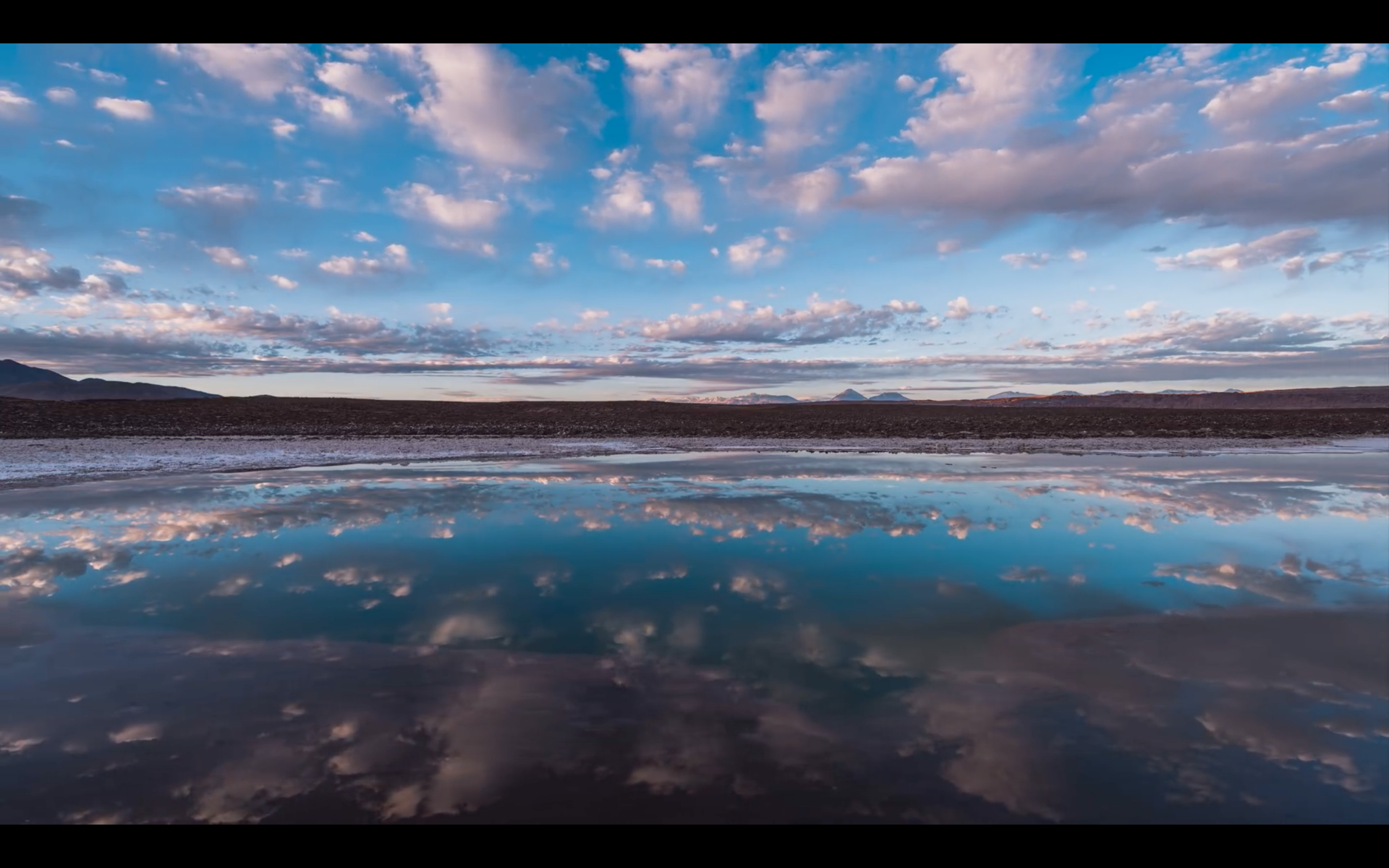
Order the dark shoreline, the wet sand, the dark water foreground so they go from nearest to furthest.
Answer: the dark water foreground
the wet sand
the dark shoreline

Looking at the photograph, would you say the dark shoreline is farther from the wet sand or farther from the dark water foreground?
the dark water foreground

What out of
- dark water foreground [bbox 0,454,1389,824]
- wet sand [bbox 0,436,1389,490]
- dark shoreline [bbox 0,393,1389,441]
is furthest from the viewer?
dark shoreline [bbox 0,393,1389,441]

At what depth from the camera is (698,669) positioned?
17.9 ft

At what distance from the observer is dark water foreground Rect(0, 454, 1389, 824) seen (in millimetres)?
3812

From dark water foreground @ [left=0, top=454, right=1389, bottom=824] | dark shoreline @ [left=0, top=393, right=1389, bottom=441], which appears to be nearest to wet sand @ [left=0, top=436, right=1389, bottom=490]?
dark shoreline @ [left=0, top=393, right=1389, bottom=441]

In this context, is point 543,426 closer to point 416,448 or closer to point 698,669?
point 416,448

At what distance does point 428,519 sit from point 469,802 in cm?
855

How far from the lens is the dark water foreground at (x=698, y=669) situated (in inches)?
150

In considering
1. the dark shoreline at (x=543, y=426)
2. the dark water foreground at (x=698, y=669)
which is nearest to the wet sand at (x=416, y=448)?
the dark shoreline at (x=543, y=426)

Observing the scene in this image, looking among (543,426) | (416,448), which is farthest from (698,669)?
(543,426)

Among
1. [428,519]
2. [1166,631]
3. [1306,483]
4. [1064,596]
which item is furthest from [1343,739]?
[1306,483]

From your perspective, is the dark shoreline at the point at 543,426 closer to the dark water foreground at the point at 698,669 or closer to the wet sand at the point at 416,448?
the wet sand at the point at 416,448

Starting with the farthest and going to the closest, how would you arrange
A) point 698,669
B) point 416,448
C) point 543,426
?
point 543,426, point 416,448, point 698,669

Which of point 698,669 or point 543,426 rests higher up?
point 543,426
